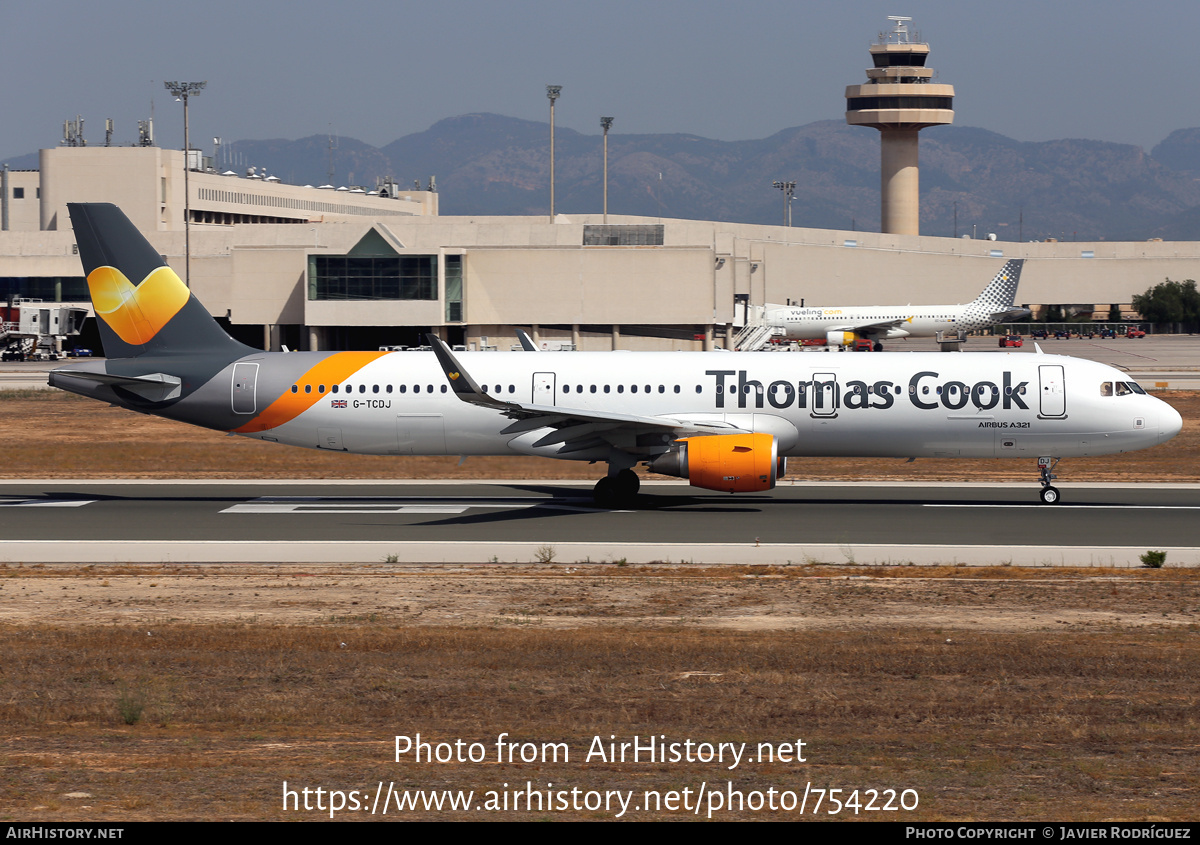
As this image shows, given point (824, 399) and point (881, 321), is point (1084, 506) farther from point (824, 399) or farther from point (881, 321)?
point (881, 321)

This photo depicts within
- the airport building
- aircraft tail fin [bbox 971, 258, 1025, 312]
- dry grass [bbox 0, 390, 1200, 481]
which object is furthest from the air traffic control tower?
dry grass [bbox 0, 390, 1200, 481]

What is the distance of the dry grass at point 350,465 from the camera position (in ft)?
126

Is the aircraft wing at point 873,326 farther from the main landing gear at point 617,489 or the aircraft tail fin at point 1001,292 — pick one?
the main landing gear at point 617,489

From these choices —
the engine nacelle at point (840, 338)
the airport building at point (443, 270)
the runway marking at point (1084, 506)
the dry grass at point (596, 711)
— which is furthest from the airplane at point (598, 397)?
the engine nacelle at point (840, 338)

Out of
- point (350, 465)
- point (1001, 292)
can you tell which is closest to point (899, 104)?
point (1001, 292)

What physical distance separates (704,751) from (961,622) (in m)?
8.10

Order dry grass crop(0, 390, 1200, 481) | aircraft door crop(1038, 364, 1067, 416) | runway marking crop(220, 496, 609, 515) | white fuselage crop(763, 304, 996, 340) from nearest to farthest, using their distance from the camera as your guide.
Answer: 1. aircraft door crop(1038, 364, 1067, 416)
2. runway marking crop(220, 496, 609, 515)
3. dry grass crop(0, 390, 1200, 481)
4. white fuselage crop(763, 304, 996, 340)

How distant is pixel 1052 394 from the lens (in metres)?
31.4

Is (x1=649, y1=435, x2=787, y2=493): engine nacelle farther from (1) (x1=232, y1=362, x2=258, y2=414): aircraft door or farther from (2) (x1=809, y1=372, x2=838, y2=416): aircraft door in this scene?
(1) (x1=232, y1=362, x2=258, y2=414): aircraft door

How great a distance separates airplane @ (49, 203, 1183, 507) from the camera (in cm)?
3133

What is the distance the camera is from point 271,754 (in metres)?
11.9

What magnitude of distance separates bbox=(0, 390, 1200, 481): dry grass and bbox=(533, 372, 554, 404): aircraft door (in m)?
5.69

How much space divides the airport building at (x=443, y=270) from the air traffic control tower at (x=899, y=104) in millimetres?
33336
